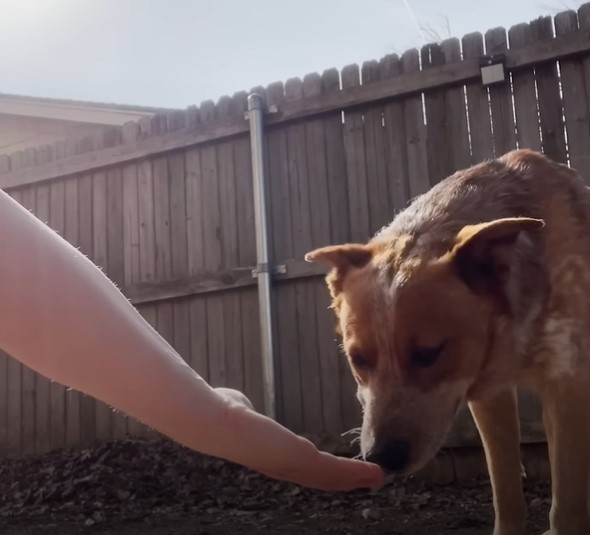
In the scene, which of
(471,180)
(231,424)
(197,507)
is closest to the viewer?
(231,424)

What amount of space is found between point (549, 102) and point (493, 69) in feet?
1.38

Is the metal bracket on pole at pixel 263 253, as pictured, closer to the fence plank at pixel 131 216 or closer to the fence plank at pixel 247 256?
the fence plank at pixel 247 256

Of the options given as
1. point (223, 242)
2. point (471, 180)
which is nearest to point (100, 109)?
point (223, 242)

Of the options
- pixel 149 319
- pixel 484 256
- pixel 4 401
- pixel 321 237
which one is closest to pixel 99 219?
pixel 149 319

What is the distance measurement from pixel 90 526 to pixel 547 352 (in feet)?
9.23

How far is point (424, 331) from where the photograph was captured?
2566 mm

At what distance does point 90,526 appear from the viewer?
4.50 meters

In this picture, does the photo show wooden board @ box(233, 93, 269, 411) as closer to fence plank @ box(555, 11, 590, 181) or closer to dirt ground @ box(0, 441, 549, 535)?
dirt ground @ box(0, 441, 549, 535)

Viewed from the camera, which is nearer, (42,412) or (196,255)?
(196,255)

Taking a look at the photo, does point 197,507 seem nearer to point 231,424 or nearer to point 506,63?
point 506,63

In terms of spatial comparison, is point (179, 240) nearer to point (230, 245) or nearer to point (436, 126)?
point (230, 245)

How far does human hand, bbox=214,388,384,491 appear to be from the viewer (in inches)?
53.2

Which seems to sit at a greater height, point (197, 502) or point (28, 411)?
point (28, 411)

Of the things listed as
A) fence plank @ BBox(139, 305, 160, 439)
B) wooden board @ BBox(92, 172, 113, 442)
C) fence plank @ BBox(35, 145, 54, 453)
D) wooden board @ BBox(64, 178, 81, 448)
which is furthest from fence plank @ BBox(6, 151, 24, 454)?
fence plank @ BBox(139, 305, 160, 439)
